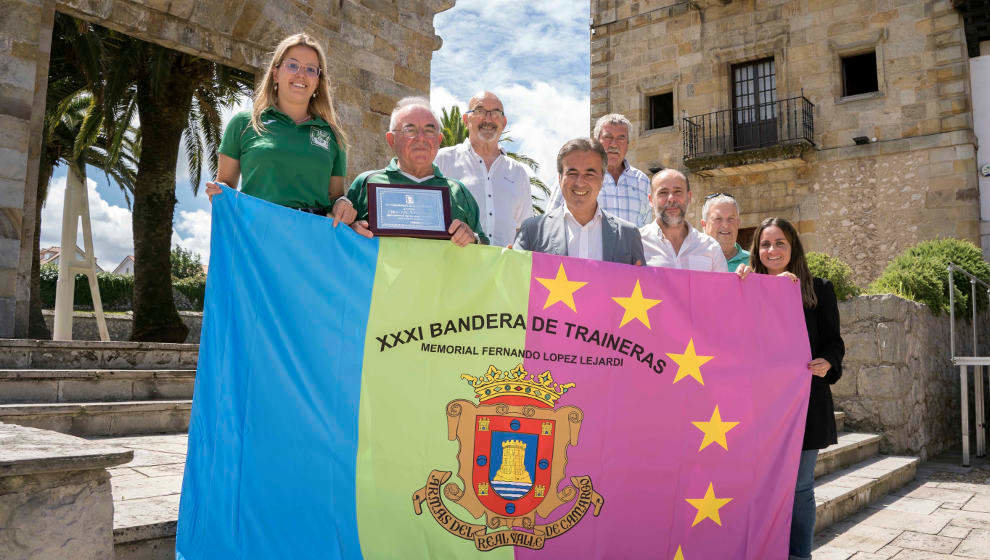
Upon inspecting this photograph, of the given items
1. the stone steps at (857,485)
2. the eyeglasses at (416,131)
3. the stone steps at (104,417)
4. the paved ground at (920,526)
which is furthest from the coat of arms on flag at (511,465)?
the stone steps at (104,417)

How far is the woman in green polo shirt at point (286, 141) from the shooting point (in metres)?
2.75

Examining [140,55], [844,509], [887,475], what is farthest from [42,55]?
[887,475]

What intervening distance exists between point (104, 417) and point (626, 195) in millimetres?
3411

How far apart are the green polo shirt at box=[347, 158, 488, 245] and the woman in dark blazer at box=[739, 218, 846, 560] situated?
4.13 ft

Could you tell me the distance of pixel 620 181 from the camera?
4.21 m

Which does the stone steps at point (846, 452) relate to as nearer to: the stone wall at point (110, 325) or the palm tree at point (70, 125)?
the palm tree at point (70, 125)

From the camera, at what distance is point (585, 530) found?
2590mm

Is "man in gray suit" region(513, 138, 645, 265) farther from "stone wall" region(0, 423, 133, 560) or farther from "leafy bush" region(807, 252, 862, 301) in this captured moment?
"leafy bush" region(807, 252, 862, 301)

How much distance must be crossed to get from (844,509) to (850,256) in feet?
34.1

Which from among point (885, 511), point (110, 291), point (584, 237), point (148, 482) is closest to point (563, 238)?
point (584, 237)

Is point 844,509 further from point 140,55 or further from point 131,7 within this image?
point 140,55

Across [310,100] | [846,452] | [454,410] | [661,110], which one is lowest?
[846,452]

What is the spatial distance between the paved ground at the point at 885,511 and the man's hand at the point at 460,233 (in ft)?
4.58

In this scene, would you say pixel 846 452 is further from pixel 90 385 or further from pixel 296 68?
pixel 90 385
